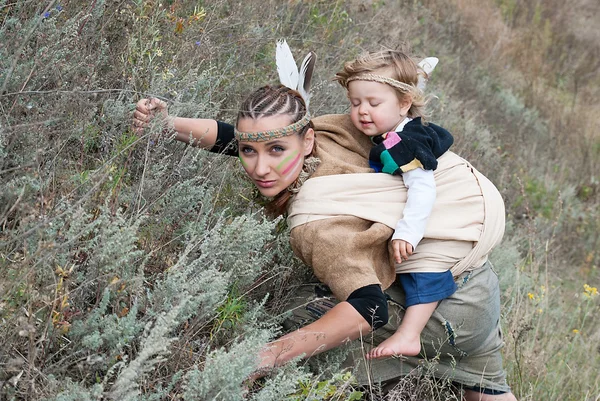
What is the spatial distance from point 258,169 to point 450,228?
0.88m

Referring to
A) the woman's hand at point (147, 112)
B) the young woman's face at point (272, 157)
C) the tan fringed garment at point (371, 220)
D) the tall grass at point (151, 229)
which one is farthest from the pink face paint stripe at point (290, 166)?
the woman's hand at point (147, 112)

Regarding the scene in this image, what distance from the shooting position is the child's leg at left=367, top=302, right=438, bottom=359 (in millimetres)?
2814

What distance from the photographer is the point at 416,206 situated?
2.85 m

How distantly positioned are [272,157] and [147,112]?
0.62 metres

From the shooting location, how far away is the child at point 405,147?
2836 millimetres

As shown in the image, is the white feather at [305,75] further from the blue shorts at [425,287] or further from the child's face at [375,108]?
the blue shorts at [425,287]

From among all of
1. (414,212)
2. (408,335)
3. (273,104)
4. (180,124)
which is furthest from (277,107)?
(408,335)

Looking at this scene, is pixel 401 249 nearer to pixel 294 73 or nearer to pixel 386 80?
pixel 386 80

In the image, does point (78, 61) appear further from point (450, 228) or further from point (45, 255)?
point (450, 228)

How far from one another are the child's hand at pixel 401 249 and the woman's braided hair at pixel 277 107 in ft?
1.77

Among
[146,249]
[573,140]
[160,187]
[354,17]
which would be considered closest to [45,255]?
[146,249]

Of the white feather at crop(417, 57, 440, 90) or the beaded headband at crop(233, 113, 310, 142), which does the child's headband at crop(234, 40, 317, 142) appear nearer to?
the beaded headband at crop(233, 113, 310, 142)

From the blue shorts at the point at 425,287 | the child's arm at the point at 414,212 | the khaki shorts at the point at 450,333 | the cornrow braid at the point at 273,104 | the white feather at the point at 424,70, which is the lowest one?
the khaki shorts at the point at 450,333

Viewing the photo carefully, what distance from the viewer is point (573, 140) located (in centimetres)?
970
